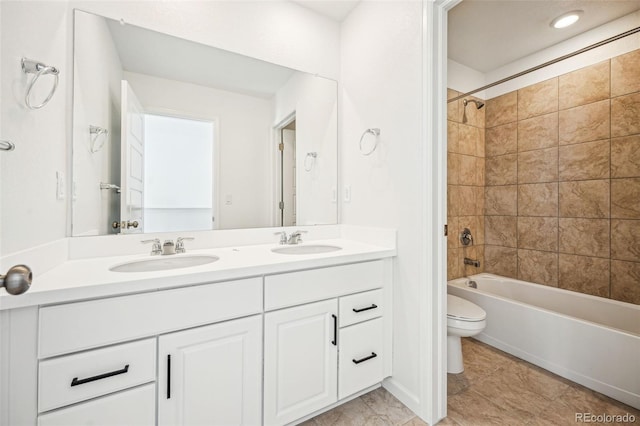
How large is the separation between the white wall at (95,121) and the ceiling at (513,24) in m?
2.13

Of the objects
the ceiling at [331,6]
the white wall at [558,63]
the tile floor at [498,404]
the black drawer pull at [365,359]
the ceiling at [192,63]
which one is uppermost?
the ceiling at [331,6]

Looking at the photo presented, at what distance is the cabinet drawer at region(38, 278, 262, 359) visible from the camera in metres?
0.83

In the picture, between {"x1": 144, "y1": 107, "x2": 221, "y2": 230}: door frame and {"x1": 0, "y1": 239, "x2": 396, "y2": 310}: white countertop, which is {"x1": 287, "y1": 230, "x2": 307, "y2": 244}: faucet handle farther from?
{"x1": 144, "y1": 107, "x2": 221, "y2": 230}: door frame

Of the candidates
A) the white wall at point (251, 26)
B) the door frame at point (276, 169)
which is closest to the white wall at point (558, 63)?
the white wall at point (251, 26)

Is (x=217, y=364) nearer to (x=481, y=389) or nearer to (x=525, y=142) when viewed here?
(x=481, y=389)

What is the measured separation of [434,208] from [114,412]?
1489 mm

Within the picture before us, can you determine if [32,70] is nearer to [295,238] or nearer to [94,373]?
[94,373]

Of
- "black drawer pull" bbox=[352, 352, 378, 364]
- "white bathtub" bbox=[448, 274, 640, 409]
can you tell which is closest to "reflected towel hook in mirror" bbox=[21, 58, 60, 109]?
"black drawer pull" bbox=[352, 352, 378, 364]

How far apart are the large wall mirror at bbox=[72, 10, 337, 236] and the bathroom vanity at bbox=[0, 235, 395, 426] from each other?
29cm

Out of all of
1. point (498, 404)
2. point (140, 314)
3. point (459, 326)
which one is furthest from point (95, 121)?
point (498, 404)

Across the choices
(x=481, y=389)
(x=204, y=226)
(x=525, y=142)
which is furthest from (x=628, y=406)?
(x=204, y=226)

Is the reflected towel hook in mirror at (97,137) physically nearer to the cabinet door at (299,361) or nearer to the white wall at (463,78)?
the cabinet door at (299,361)

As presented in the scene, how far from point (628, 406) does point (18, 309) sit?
8.92 ft

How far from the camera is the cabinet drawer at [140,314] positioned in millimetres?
830
